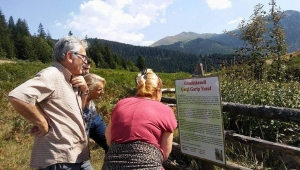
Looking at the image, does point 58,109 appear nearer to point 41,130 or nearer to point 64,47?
point 41,130

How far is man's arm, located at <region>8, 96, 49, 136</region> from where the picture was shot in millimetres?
2053

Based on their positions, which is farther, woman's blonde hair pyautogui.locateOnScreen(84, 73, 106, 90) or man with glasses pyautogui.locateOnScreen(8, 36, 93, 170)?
woman's blonde hair pyautogui.locateOnScreen(84, 73, 106, 90)

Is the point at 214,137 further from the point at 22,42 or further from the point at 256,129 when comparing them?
the point at 22,42

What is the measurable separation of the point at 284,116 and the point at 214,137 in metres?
0.73

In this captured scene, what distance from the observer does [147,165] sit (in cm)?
215

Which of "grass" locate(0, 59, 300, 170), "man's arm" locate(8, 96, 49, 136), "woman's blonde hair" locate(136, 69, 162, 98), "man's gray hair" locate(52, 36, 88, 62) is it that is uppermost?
"man's gray hair" locate(52, 36, 88, 62)

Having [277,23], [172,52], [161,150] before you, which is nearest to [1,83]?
[161,150]

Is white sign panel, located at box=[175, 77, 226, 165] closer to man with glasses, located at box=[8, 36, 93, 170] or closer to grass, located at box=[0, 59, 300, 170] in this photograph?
grass, located at box=[0, 59, 300, 170]

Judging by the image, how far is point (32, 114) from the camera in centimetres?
213

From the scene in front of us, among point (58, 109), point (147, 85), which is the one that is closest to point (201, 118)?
point (147, 85)

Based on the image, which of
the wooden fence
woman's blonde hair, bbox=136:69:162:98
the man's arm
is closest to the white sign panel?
the wooden fence

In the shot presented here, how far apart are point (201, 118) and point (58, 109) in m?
1.65

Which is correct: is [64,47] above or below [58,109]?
above

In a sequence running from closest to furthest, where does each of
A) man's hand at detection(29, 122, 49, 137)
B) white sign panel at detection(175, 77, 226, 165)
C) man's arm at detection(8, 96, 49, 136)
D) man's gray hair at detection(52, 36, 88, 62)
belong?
man's arm at detection(8, 96, 49, 136)
man's hand at detection(29, 122, 49, 137)
man's gray hair at detection(52, 36, 88, 62)
white sign panel at detection(175, 77, 226, 165)
